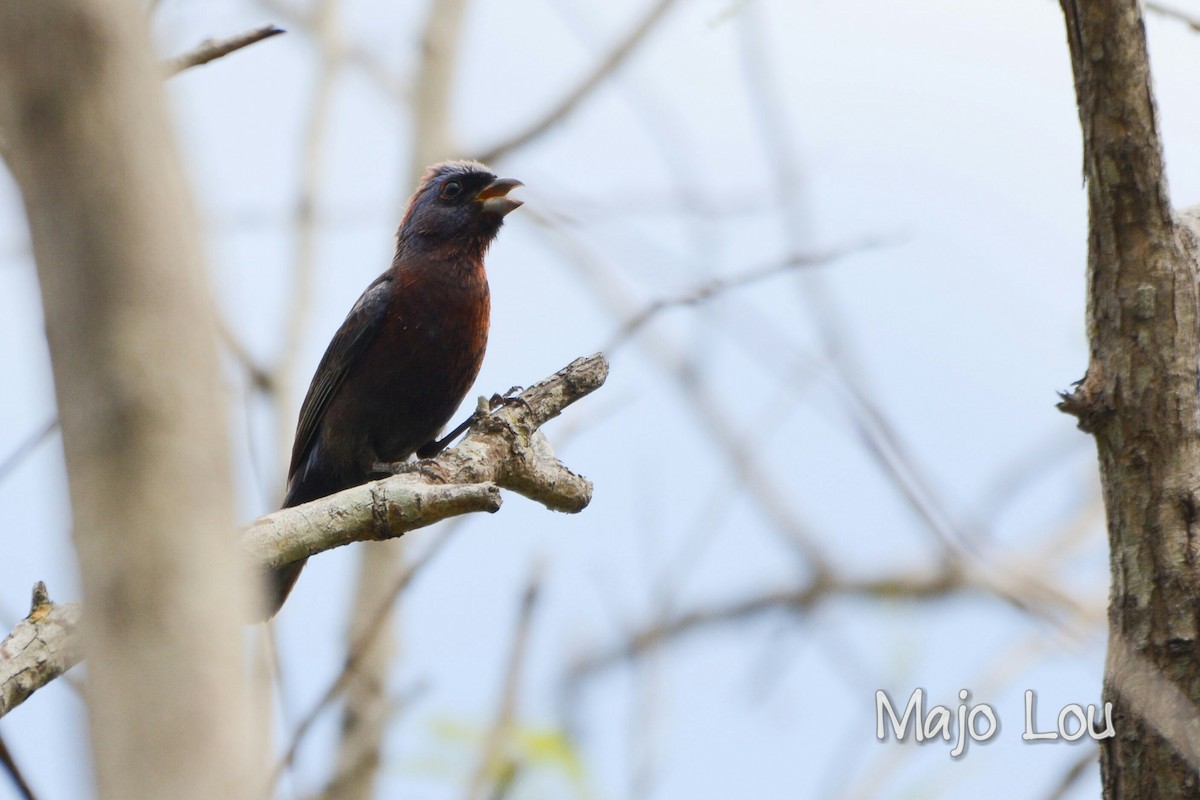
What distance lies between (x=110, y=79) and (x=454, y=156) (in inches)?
320

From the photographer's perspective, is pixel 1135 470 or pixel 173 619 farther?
pixel 1135 470

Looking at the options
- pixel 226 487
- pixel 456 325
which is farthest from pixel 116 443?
pixel 456 325

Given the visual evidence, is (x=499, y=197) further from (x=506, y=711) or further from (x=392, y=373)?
(x=506, y=711)

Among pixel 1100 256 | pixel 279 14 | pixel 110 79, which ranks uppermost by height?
pixel 279 14

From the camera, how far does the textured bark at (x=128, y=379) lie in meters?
1.16

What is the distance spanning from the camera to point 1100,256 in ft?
11.1

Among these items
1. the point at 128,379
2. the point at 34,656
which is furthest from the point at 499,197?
the point at 128,379

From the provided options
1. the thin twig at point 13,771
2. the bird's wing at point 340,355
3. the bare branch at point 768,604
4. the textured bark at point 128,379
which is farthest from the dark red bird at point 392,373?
the textured bark at point 128,379

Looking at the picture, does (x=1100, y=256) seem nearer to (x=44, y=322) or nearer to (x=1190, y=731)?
(x=1190, y=731)

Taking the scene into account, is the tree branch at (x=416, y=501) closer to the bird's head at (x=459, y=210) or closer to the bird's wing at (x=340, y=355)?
the bird's wing at (x=340, y=355)

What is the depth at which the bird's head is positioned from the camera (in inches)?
235

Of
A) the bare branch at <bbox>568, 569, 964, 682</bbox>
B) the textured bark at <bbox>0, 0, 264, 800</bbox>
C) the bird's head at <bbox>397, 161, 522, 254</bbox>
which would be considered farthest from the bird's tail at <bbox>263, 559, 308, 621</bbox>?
the textured bark at <bbox>0, 0, 264, 800</bbox>

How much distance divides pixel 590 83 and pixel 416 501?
18.9 feet

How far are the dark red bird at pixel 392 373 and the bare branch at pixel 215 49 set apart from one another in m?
2.22
